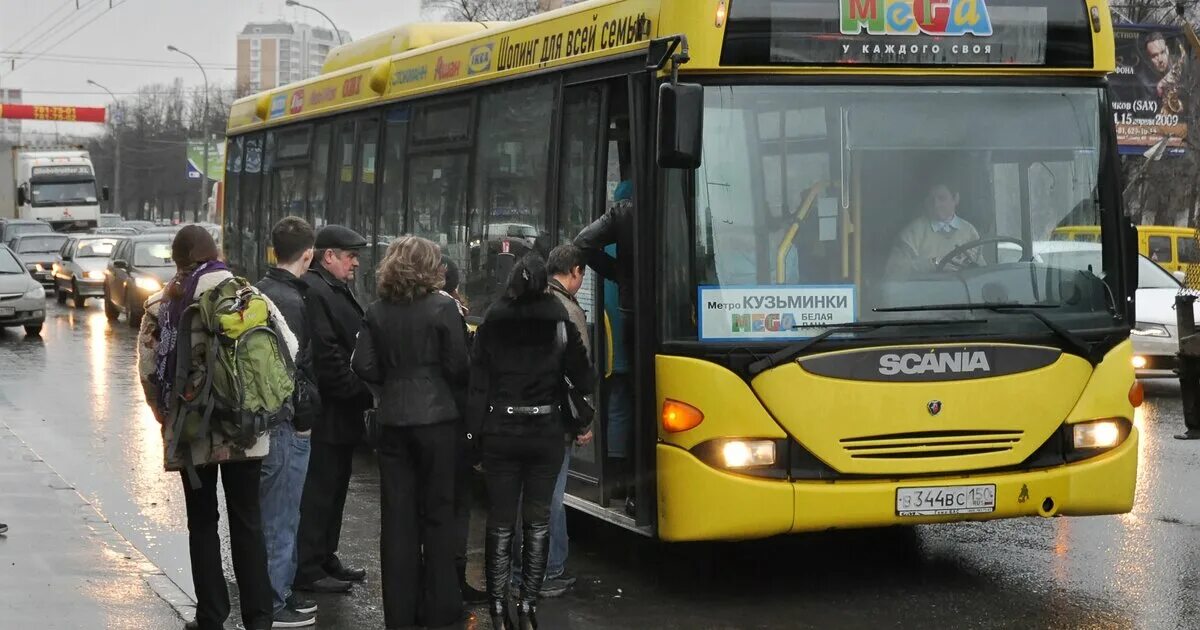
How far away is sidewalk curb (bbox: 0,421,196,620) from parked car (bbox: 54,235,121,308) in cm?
2459

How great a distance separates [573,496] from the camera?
885 centimetres

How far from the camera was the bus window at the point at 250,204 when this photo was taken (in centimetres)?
1638

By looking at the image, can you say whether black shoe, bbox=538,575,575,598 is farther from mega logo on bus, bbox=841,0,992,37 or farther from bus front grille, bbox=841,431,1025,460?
mega logo on bus, bbox=841,0,992,37

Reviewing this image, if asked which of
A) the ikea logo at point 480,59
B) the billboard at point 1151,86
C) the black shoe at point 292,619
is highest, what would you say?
the billboard at point 1151,86

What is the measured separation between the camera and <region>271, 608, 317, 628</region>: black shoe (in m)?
7.44

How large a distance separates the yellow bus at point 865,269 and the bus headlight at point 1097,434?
0.01 meters

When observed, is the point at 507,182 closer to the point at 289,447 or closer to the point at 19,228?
the point at 289,447

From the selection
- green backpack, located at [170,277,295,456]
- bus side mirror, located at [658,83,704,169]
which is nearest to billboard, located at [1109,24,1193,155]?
bus side mirror, located at [658,83,704,169]

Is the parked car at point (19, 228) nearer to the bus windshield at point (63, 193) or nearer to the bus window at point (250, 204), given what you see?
the bus windshield at point (63, 193)

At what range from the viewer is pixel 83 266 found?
36.3 meters

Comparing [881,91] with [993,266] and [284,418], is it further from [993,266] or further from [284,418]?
[284,418]

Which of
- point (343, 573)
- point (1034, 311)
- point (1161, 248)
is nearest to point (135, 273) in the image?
point (1161, 248)

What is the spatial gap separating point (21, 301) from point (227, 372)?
2155cm

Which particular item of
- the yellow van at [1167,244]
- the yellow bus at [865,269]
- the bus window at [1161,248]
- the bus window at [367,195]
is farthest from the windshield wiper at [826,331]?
the bus window at [1161,248]
